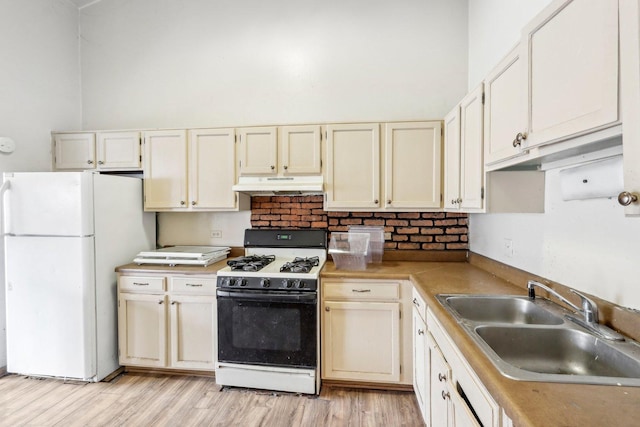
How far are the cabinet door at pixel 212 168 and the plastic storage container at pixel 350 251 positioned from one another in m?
→ 0.97

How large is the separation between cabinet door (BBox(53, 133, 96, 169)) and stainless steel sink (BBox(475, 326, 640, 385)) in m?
3.36

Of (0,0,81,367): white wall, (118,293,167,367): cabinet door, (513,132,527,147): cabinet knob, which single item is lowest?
(118,293,167,367): cabinet door

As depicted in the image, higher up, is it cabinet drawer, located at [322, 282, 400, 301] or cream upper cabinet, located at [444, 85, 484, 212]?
cream upper cabinet, located at [444, 85, 484, 212]

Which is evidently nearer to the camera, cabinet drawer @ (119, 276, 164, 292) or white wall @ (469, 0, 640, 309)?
white wall @ (469, 0, 640, 309)

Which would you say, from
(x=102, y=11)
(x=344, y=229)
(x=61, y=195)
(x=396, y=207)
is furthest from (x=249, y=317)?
(x=102, y=11)

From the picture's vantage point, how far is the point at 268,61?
294cm

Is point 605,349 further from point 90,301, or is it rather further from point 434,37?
point 90,301

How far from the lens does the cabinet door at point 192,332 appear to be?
94.8 inches

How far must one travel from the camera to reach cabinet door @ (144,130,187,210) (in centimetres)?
267

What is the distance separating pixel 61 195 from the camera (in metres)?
2.27

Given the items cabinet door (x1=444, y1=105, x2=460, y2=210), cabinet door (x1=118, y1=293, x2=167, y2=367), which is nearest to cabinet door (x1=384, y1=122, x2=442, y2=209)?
cabinet door (x1=444, y1=105, x2=460, y2=210)

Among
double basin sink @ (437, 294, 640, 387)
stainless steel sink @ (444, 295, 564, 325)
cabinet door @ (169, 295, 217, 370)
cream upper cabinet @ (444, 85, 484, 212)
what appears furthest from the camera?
cabinet door @ (169, 295, 217, 370)

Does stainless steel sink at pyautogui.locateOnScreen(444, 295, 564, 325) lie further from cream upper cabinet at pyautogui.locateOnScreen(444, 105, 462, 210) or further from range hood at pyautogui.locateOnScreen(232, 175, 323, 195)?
range hood at pyautogui.locateOnScreen(232, 175, 323, 195)

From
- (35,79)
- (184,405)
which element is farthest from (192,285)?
(35,79)
